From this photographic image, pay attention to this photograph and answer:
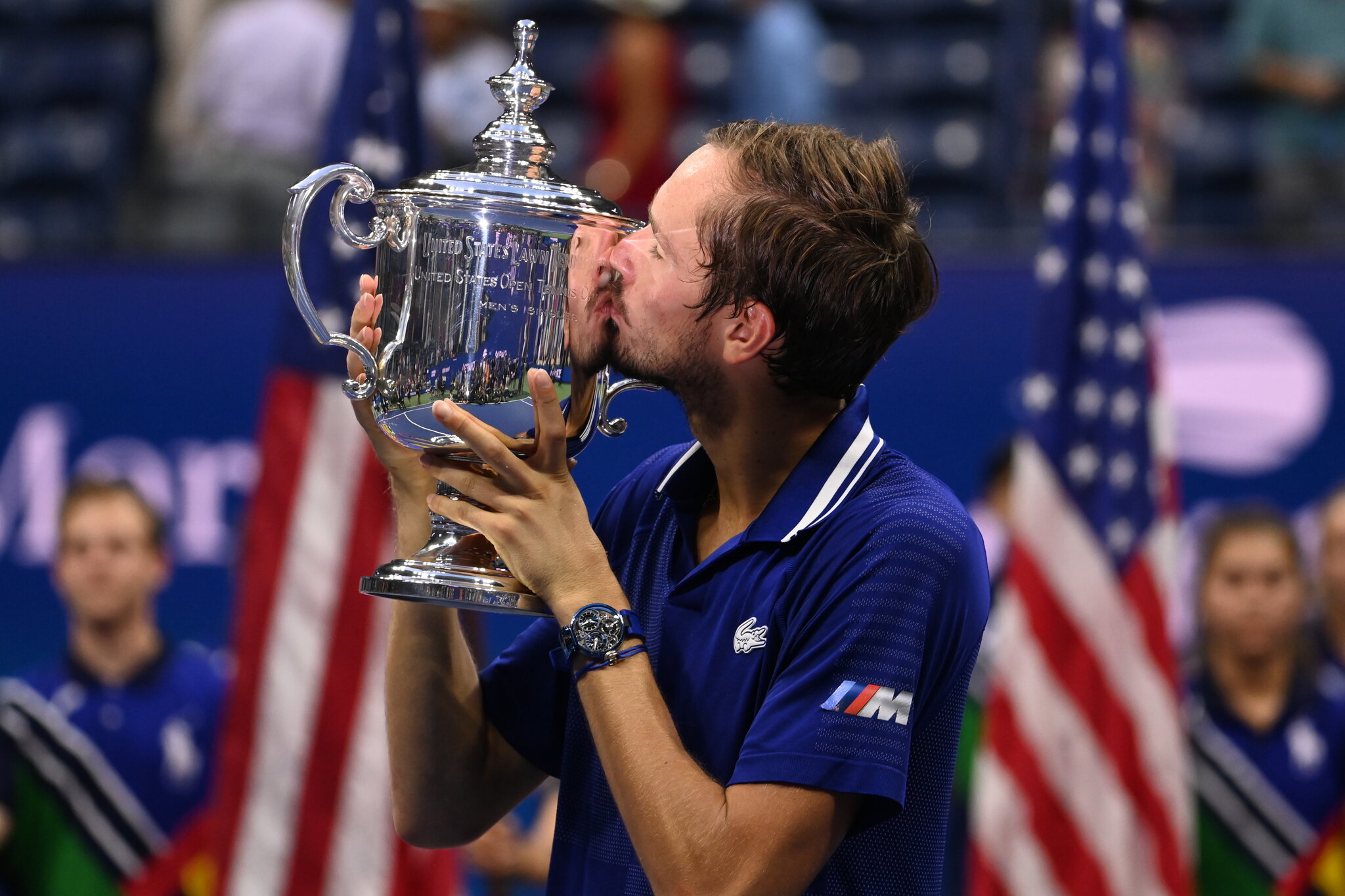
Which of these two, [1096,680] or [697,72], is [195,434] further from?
[1096,680]

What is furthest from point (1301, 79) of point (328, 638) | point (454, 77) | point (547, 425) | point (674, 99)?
point (547, 425)

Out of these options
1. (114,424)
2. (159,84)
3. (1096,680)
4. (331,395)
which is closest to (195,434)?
(114,424)

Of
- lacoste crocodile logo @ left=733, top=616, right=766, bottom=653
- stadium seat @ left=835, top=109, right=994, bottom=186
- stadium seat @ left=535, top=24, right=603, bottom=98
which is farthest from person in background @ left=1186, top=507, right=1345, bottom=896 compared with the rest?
stadium seat @ left=535, top=24, right=603, bottom=98

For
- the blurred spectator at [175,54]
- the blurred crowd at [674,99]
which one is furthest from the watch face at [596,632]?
the blurred spectator at [175,54]

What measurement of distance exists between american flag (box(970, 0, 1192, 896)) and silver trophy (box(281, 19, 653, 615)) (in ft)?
6.63

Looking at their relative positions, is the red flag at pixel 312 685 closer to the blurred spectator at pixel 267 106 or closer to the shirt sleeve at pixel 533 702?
the shirt sleeve at pixel 533 702

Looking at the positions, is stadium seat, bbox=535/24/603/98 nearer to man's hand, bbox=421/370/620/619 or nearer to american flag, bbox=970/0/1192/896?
american flag, bbox=970/0/1192/896

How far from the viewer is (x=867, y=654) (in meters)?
1.45

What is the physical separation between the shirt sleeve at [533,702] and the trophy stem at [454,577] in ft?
0.54

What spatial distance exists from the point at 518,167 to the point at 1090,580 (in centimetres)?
213

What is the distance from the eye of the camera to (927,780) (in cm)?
158

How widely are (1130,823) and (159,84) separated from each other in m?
5.09

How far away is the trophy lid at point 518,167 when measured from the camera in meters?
1.64

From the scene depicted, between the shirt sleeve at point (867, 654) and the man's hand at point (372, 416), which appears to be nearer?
the shirt sleeve at point (867, 654)
